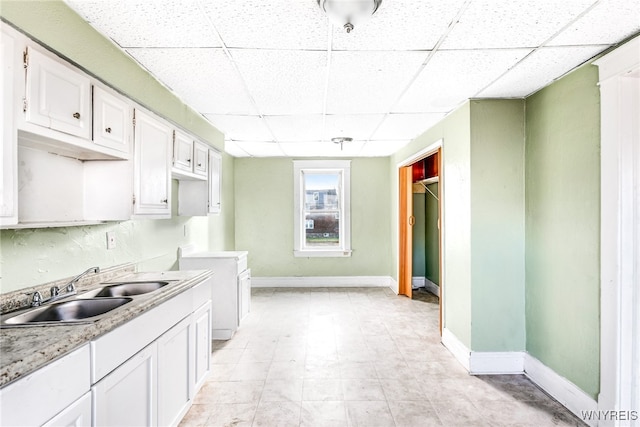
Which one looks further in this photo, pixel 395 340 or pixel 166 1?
pixel 395 340

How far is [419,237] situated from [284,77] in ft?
14.0

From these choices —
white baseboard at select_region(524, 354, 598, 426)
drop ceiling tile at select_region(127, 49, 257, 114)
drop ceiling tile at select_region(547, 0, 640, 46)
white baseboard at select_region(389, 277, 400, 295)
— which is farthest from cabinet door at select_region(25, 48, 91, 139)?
white baseboard at select_region(389, 277, 400, 295)

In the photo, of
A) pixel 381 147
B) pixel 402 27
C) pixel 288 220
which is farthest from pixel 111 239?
pixel 381 147

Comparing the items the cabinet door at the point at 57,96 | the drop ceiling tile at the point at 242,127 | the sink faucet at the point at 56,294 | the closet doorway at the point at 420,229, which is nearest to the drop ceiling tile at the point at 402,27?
the cabinet door at the point at 57,96

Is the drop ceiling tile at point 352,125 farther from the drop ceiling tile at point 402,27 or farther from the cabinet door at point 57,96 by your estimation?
the cabinet door at point 57,96

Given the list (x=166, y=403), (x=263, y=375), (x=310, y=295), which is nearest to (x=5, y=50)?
(x=166, y=403)

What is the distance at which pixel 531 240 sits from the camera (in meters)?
2.75

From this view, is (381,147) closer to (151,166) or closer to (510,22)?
(510,22)

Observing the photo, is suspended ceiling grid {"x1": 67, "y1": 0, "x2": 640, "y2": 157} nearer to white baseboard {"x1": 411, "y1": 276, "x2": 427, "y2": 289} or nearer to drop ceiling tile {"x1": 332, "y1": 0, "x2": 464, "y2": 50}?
drop ceiling tile {"x1": 332, "y1": 0, "x2": 464, "y2": 50}

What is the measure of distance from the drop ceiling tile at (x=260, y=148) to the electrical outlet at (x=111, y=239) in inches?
101

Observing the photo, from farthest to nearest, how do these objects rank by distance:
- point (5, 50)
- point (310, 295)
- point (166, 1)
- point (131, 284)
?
point (310, 295), point (131, 284), point (166, 1), point (5, 50)

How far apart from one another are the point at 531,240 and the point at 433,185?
2977 millimetres

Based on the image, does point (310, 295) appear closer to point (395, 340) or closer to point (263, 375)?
point (395, 340)

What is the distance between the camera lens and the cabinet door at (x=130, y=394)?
4.50 ft
